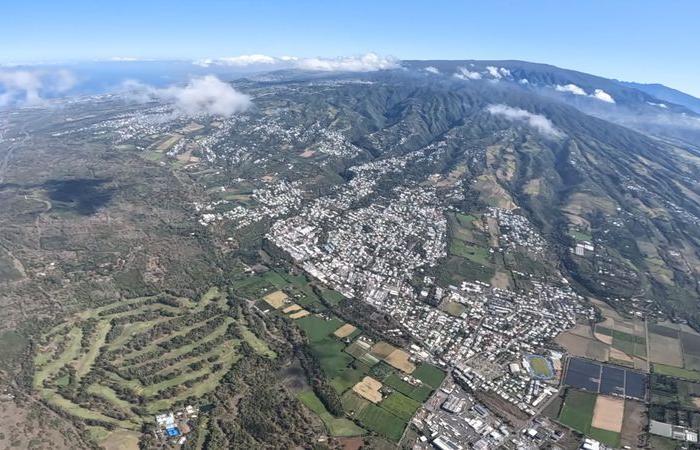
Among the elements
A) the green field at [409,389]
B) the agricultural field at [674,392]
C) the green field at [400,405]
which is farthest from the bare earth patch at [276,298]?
the agricultural field at [674,392]

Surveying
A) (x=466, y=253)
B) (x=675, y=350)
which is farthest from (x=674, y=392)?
(x=466, y=253)

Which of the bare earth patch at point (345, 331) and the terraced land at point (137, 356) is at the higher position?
the bare earth patch at point (345, 331)

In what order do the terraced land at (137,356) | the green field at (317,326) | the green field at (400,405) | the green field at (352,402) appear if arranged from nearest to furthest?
the terraced land at (137,356) → the green field at (400,405) → the green field at (352,402) → the green field at (317,326)

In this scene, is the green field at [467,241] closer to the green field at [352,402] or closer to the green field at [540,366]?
the green field at [540,366]

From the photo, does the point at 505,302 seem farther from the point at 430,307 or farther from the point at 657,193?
the point at 657,193

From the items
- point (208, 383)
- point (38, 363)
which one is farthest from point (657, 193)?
point (38, 363)

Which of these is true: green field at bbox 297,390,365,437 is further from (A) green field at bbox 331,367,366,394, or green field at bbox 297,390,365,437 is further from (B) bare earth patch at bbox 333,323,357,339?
(B) bare earth patch at bbox 333,323,357,339

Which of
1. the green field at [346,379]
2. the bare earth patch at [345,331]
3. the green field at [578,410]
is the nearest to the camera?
the green field at [578,410]
